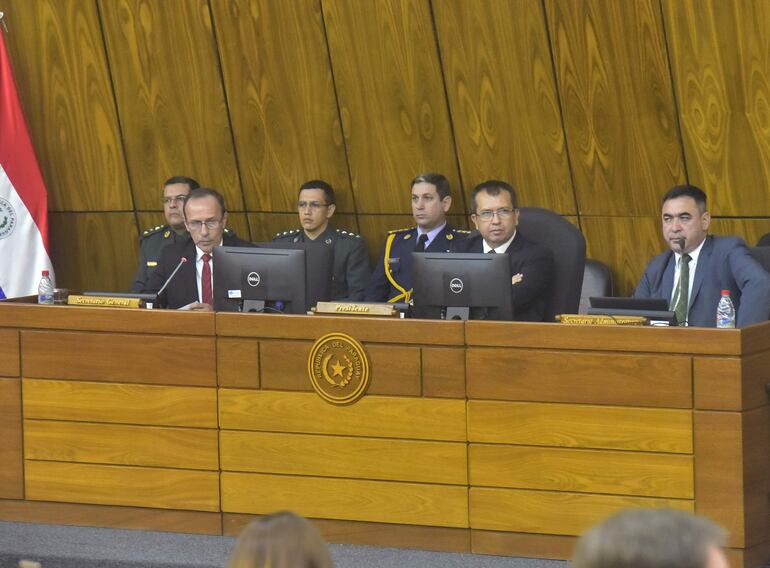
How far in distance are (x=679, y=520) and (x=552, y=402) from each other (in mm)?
3057

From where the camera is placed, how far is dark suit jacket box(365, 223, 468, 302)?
6887 mm

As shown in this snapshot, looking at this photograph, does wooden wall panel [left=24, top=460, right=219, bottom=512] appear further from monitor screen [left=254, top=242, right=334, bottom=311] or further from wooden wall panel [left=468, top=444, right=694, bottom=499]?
wooden wall panel [left=468, top=444, right=694, bottom=499]

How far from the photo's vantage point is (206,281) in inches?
230

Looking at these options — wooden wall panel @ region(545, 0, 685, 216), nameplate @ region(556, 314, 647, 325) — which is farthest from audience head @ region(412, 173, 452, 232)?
nameplate @ region(556, 314, 647, 325)

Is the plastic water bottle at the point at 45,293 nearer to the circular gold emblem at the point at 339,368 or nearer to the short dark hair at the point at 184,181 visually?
the circular gold emblem at the point at 339,368

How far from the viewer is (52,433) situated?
208 inches

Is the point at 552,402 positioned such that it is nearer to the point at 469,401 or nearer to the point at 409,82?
the point at 469,401

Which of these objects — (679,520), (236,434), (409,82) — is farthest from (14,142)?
(679,520)

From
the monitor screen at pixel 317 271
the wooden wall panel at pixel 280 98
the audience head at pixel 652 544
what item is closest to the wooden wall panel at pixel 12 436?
the monitor screen at pixel 317 271

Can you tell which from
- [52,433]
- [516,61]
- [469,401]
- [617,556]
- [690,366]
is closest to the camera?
[617,556]

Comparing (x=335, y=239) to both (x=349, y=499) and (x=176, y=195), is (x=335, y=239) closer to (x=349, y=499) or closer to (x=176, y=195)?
(x=176, y=195)

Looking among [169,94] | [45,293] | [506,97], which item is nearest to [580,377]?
[45,293]

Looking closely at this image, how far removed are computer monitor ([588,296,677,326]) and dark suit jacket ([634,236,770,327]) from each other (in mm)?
432

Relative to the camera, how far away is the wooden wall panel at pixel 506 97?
7090mm
